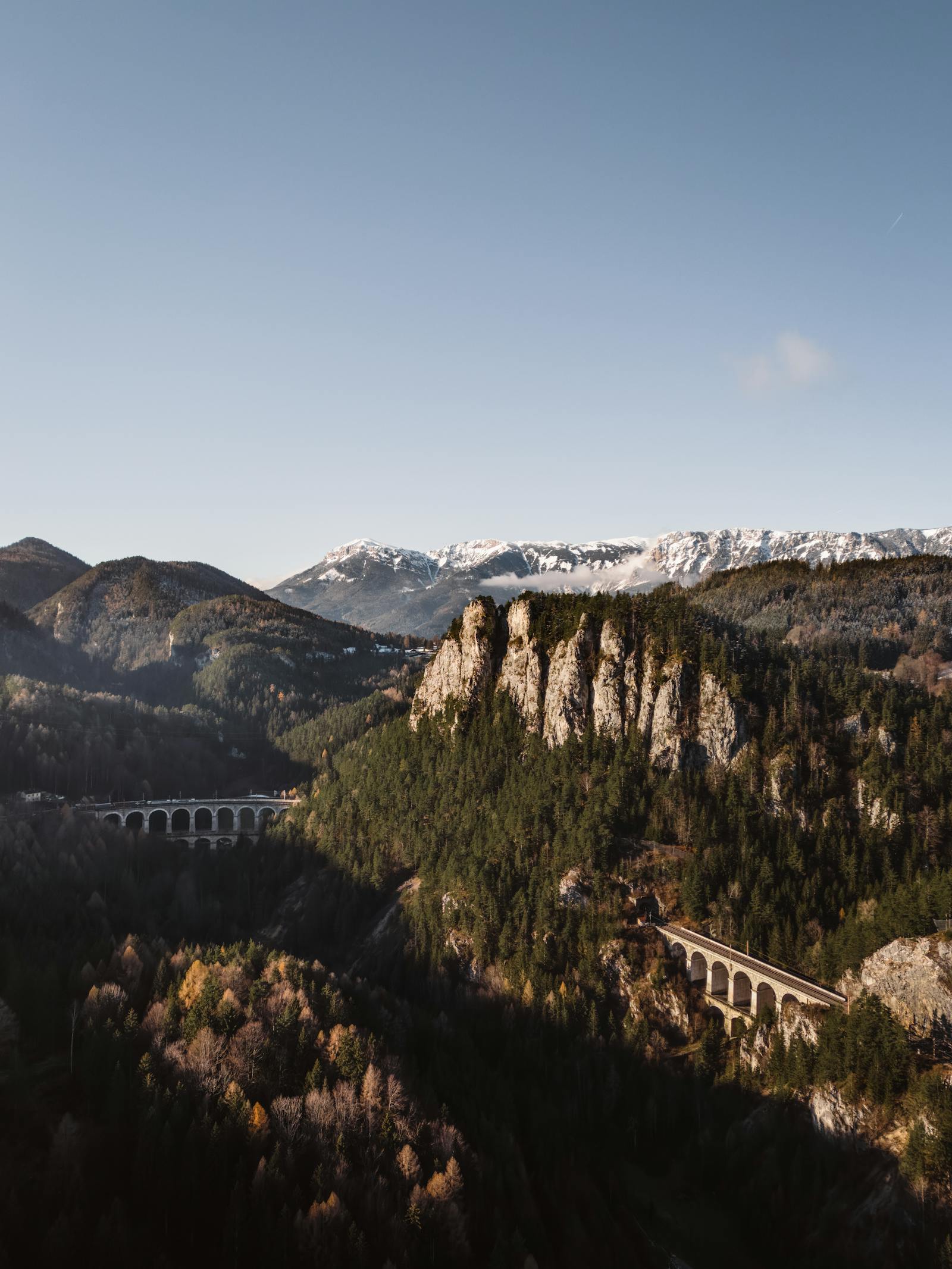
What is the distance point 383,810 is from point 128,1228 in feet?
354

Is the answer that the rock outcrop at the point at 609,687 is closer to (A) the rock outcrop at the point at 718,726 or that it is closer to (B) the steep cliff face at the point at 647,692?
(B) the steep cliff face at the point at 647,692

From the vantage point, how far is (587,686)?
512 feet

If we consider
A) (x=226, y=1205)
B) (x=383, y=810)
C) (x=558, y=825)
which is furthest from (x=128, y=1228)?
(x=383, y=810)

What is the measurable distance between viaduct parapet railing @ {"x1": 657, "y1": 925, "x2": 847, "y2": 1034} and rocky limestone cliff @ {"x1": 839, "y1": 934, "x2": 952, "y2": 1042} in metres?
4.42

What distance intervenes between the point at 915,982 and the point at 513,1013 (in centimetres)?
5255

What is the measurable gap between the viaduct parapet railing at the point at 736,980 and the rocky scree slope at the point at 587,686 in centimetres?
3640

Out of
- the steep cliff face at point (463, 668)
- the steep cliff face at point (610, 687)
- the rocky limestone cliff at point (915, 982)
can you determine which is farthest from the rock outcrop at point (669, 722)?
the rocky limestone cliff at point (915, 982)

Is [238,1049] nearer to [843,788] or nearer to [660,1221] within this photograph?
[660,1221]

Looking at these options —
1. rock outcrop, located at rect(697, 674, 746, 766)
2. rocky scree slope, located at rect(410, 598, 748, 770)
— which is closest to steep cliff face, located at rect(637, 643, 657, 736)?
rocky scree slope, located at rect(410, 598, 748, 770)

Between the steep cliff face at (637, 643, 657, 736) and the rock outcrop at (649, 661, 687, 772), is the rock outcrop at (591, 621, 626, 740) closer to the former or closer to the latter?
the steep cliff face at (637, 643, 657, 736)

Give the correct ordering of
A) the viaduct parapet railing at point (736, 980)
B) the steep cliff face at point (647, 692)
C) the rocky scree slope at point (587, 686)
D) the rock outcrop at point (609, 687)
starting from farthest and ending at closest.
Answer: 1. the rock outcrop at point (609, 687)
2. the steep cliff face at point (647, 692)
3. the rocky scree slope at point (587, 686)
4. the viaduct parapet railing at point (736, 980)

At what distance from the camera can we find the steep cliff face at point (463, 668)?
579 ft

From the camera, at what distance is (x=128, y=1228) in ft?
194

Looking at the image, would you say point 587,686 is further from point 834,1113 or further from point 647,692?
point 834,1113
